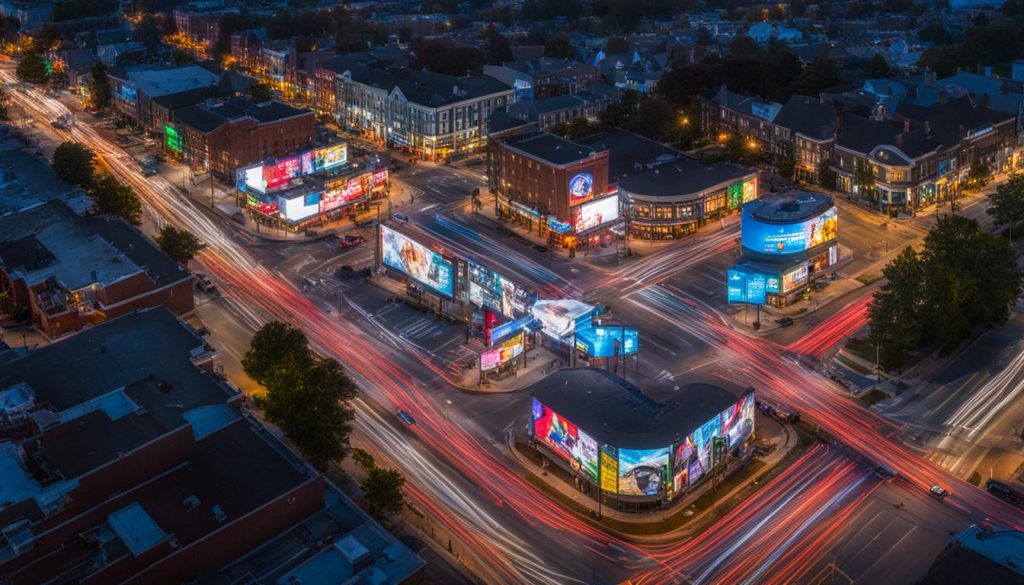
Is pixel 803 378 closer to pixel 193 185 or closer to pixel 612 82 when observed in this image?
pixel 193 185

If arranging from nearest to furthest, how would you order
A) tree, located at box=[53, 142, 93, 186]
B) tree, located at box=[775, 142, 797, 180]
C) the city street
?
the city street → tree, located at box=[53, 142, 93, 186] → tree, located at box=[775, 142, 797, 180]

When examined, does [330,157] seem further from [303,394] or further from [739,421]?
[739,421]

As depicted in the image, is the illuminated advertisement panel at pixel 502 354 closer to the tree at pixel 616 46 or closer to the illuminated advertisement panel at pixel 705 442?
the illuminated advertisement panel at pixel 705 442

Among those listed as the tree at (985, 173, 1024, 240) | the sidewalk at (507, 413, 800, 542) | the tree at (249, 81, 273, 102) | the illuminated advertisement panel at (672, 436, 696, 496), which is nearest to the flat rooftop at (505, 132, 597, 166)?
the tree at (985, 173, 1024, 240)

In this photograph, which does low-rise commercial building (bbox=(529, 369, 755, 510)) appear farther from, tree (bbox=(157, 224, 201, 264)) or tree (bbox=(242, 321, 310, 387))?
tree (bbox=(157, 224, 201, 264))

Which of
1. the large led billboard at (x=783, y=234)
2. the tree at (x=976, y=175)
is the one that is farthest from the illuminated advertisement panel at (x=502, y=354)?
the tree at (x=976, y=175)

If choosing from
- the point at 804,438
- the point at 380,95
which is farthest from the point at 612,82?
the point at 804,438
